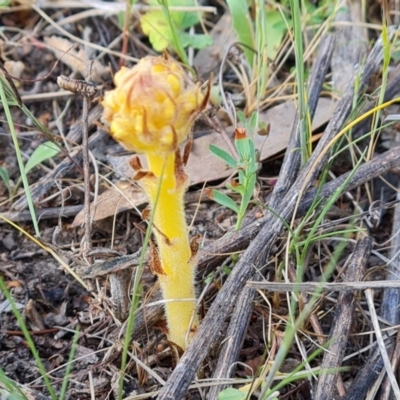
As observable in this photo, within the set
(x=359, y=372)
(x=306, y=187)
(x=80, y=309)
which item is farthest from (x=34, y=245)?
(x=359, y=372)

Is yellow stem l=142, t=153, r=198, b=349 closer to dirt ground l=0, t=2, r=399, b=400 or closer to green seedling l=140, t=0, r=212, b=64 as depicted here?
dirt ground l=0, t=2, r=399, b=400

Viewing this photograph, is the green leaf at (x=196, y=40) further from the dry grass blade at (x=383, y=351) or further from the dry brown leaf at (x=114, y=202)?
the dry grass blade at (x=383, y=351)

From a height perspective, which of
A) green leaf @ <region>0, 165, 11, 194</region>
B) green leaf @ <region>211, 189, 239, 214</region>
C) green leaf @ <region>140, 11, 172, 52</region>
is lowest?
green leaf @ <region>0, 165, 11, 194</region>

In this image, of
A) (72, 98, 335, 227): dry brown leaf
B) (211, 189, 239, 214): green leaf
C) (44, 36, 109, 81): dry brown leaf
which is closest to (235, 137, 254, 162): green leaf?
(211, 189, 239, 214): green leaf

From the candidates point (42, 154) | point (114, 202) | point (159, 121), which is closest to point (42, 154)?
point (42, 154)

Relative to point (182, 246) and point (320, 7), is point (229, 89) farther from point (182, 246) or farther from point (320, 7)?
point (182, 246)

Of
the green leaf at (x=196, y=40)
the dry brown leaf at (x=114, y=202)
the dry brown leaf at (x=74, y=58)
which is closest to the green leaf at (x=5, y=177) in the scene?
the dry brown leaf at (x=114, y=202)
